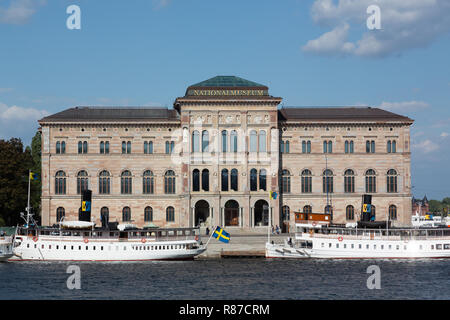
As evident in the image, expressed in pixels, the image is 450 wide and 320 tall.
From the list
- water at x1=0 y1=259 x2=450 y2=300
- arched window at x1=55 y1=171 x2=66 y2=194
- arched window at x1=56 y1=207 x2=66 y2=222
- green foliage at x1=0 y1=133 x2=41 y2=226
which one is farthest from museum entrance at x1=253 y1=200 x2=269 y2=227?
green foliage at x1=0 y1=133 x2=41 y2=226

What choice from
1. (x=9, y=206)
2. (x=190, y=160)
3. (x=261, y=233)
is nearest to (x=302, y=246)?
(x=261, y=233)

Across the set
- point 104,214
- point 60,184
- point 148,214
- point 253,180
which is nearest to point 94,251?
point 104,214

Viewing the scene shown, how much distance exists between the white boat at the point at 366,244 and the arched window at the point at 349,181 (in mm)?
21427

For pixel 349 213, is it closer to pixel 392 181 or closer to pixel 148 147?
pixel 392 181

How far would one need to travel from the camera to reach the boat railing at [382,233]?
82000 millimetres

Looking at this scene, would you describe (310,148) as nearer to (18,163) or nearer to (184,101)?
(184,101)

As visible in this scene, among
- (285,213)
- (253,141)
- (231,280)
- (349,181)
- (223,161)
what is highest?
(253,141)

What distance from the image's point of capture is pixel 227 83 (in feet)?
335

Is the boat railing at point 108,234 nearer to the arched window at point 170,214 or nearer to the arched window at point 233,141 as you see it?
the arched window at point 170,214

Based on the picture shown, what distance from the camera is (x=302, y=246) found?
83250mm

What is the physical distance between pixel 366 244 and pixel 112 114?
42677 mm

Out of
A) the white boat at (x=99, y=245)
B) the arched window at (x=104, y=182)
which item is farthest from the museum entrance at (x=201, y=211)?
the white boat at (x=99, y=245)

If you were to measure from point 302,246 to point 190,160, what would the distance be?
2323cm

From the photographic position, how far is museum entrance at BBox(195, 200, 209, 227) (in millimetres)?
102438
